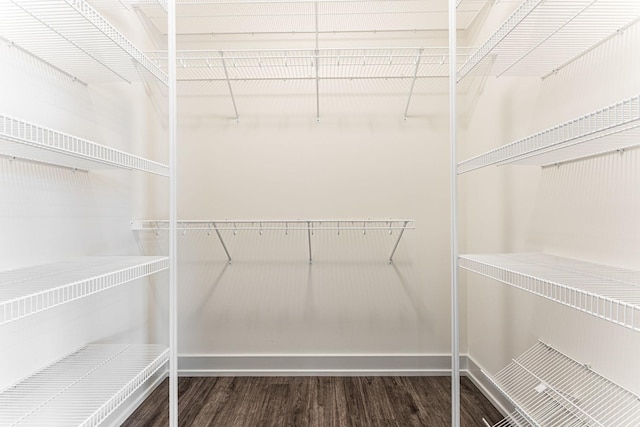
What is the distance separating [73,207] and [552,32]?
78.5 inches

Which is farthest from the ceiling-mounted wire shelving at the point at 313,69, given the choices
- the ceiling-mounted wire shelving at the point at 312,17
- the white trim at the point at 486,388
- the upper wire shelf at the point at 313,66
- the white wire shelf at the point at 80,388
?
the white trim at the point at 486,388

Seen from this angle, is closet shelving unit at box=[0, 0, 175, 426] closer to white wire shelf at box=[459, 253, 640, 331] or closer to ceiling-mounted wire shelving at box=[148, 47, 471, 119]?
ceiling-mounted wire shelving at box=[148, 47, 471, 119]

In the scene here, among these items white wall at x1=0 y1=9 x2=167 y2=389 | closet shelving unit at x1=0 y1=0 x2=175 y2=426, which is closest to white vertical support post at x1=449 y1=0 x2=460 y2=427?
closet shelving unit at x1=0 y1=0 x2=175 y2=426

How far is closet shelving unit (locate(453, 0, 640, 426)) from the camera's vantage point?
2.90 ft

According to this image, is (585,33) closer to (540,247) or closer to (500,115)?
(500,115)

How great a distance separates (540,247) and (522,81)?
799mm

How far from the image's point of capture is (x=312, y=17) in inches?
82.7

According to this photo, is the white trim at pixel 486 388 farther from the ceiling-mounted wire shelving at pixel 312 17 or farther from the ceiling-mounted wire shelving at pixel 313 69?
the ceiling-mounted wire shelving at pixel 312 17

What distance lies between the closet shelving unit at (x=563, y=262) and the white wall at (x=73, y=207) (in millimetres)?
1607

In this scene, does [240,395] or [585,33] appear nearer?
[585,33]

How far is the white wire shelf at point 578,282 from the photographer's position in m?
0.79

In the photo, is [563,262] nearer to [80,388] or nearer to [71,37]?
[80,388]

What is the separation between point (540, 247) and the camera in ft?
5.04

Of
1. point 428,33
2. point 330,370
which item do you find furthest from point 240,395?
point 428,33
